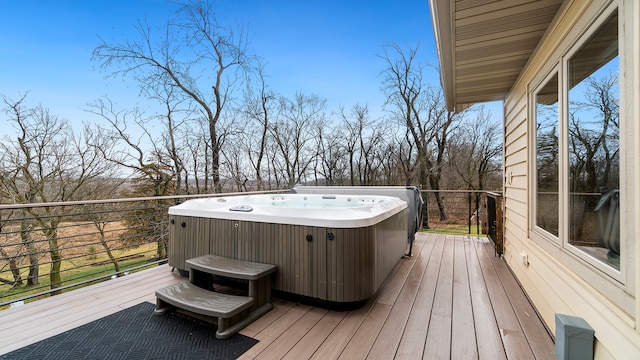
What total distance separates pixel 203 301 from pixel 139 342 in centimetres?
41

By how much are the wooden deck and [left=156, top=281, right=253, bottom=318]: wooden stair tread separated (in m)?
0.18

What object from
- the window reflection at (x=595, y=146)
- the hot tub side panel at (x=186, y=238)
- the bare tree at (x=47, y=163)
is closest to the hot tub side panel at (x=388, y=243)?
the window reflection at (x=595, y=146)

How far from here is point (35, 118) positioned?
5402mm

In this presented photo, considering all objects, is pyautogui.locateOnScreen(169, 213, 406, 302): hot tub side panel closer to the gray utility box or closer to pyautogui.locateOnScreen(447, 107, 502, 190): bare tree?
the gray utility box

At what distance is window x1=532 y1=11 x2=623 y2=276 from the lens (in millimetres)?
1198

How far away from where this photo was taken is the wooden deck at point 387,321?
163 centimetres

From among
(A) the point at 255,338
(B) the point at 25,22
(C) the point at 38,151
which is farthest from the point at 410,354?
(B) the point at 25,22

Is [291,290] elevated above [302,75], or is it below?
below

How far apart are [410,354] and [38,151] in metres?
7.43

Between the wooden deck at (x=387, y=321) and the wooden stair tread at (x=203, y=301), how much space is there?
18 cm

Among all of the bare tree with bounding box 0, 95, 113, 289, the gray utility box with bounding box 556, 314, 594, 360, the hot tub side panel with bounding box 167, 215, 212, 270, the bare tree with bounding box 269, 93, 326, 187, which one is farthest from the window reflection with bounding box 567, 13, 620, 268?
the bare tree with bounding box 269, 93, 326, 187

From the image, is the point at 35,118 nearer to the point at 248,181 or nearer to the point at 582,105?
the point at 248,181

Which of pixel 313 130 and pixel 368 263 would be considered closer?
pixel 368 263

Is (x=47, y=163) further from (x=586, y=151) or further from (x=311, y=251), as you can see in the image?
(x=586, y=151)
